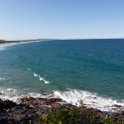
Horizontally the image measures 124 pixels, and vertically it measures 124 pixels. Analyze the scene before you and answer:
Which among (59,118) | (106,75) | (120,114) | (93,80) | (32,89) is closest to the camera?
(59,118)

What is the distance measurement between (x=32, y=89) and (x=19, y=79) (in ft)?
28.5

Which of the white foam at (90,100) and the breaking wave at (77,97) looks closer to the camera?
the white foam at (90,100)

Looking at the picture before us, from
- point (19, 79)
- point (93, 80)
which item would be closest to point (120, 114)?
point (93, 80)

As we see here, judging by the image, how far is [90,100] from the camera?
108 feet

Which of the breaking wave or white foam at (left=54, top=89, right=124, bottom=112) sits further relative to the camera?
the breaking wave

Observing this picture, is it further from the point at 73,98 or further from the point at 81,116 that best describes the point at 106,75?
the point at 81,116

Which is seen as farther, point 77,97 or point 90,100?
point 77,97

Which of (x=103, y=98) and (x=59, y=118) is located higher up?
(x=59, y=118)

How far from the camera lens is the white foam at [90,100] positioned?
29.6 m

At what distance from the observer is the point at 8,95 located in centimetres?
3550

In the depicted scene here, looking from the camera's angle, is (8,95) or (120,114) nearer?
(120,114)

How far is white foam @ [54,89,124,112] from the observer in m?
29.6

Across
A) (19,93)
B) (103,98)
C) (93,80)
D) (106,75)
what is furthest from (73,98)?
Result: (106,75)

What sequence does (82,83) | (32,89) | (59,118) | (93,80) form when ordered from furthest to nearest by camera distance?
(93,80) < (82,83) < (32,89) < (59,118)
